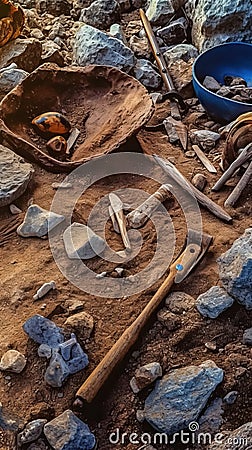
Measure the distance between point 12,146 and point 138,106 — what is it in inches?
27.7

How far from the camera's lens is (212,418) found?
6.19ft

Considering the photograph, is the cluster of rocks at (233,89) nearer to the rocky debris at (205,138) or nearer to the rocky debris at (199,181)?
the rocky debris at (205,138)

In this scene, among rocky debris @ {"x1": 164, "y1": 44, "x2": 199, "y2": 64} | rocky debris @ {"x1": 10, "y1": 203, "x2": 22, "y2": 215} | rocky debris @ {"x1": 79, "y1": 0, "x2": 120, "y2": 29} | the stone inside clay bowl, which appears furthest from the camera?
rocky debris @ {"x1": 79, "y1": 0, "x2": 120, "y2": 29}

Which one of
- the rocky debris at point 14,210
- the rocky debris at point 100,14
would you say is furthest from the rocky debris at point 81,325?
the rocky debris at point 100,14

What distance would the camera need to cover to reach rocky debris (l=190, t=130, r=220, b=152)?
311 cm

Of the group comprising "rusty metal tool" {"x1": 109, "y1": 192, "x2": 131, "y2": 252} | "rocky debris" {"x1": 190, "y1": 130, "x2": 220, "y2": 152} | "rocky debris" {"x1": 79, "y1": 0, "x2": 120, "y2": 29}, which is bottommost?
"rocky debris" {"x1": 190, "y1": 130, "x2": 220, "y2": 152}

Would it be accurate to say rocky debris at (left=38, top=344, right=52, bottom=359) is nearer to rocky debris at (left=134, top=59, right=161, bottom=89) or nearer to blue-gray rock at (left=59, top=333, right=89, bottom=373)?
blue-gray rock at (left=59, top=333, right=89, bottom=373)

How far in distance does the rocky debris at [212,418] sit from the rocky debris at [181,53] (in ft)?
7.96

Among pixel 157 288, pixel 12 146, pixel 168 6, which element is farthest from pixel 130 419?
pixel 168 6

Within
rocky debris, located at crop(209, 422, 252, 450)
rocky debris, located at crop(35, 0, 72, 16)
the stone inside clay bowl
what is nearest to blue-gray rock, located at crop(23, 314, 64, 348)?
rocky debris, located at crop(209, 422, 252, 450)

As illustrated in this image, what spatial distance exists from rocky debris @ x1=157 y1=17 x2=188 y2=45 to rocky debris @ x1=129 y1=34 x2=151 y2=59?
12 centimetres

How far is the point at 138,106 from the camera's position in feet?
10.2

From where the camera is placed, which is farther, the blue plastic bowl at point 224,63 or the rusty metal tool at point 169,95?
the blue plastic bowl at point 224,63

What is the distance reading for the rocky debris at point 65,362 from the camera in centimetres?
197
